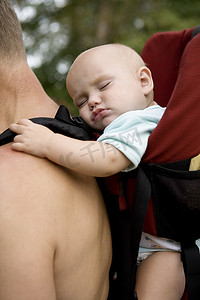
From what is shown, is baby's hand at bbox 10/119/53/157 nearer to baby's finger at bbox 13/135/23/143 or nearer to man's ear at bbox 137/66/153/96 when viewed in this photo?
baby's finger at bbox 13/135/23/143

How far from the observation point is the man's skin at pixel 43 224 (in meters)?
1.09

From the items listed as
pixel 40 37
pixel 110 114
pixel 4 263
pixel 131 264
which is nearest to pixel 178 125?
pixel 110 114

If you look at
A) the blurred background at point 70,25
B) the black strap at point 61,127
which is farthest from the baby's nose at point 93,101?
the blurred background at point 70,25

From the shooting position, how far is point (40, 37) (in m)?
11.0

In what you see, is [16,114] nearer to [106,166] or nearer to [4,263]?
[106,166]

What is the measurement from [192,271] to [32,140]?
0.83 m

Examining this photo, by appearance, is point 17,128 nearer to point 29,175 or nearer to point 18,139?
point 18,139

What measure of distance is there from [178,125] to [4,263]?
0.80 metres

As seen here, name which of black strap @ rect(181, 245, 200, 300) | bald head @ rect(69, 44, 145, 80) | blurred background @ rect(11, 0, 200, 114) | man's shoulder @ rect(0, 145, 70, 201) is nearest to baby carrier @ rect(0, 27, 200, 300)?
black strap @ rect(181, 245, 200, 300)

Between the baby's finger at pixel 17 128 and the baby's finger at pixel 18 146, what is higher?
the baby's finger at pixel 17 128

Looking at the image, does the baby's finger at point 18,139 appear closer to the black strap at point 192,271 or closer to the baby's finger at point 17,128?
the baby's finger at point 17,128

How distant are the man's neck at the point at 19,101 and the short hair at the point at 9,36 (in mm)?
66

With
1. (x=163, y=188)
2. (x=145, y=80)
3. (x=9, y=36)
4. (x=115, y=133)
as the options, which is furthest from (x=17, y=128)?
(x=145, y=80)

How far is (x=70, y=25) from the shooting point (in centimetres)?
1105
